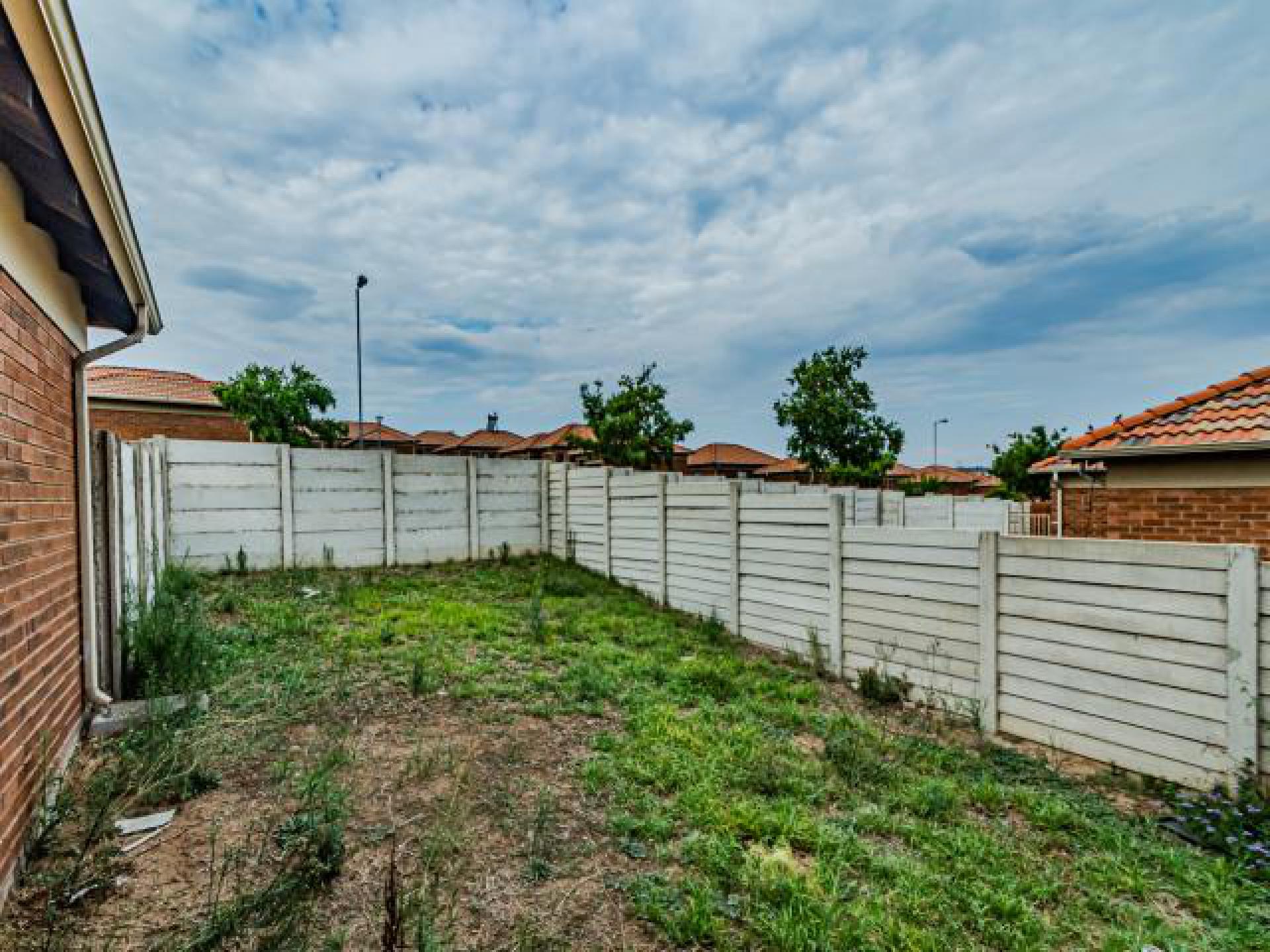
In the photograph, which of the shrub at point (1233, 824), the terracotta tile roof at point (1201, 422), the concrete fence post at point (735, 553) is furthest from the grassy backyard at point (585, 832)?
the terracotta tile roof at point (1201, 422)

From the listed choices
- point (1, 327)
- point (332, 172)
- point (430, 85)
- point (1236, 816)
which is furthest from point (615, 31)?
point (1236, 816)

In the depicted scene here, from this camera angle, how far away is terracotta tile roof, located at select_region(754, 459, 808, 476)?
113ft

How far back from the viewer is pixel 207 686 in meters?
4.09

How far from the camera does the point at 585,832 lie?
265 cm

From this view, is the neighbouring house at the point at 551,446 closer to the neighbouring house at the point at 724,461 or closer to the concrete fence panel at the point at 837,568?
the neighbouring house at the point at 724,461

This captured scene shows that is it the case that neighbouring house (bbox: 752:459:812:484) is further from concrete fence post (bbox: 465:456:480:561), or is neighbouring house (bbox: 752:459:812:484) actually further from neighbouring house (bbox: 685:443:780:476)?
concrete fence post (bbox: 465:456:480:561)

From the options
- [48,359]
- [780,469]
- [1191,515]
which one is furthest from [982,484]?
[48,359]

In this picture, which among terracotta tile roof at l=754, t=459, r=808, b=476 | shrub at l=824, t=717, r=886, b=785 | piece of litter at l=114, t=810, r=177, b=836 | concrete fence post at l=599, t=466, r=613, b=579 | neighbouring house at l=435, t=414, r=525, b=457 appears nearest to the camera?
piece of litter at l=114, t=810, r=177, b=836

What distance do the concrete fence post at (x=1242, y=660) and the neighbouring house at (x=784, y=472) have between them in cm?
2981

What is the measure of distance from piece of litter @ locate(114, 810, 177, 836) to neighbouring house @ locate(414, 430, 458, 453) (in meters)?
37.7

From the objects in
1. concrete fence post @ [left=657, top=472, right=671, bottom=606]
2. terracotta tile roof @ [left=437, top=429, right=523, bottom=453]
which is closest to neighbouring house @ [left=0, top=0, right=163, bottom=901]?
concrete fence post @ [left=657, top=472, right=671, bottom=606]

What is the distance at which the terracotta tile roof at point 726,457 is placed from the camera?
112 ft

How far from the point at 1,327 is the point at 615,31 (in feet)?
19.4

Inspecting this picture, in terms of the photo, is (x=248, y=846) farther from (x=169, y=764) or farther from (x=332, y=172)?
(x=332, y=172)
